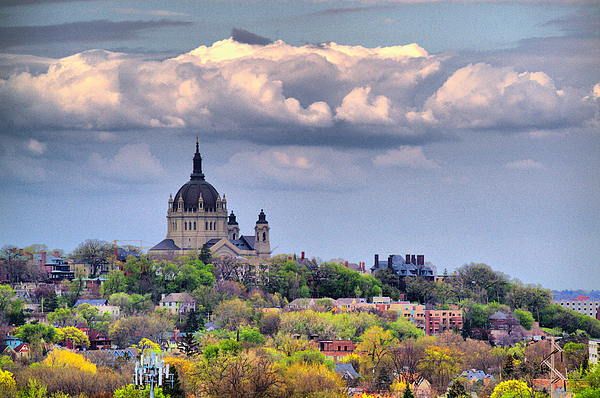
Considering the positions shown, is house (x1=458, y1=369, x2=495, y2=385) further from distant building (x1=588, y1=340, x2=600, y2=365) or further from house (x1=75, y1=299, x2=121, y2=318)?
house (x1=75, y1=299, x2=121, y2=318)

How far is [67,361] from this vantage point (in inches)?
2461

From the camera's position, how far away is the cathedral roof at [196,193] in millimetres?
122688

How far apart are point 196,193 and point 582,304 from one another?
40.2 m

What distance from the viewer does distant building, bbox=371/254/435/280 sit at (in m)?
108

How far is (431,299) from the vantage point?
99.2m

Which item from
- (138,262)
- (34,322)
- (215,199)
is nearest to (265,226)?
(215,199)

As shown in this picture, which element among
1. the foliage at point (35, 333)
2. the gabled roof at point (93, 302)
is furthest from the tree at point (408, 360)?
the gabled roof at point (93, 302)

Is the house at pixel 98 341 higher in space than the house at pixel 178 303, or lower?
lower

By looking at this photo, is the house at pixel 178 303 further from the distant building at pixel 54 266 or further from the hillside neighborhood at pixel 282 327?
the distant building at pixel 54 266

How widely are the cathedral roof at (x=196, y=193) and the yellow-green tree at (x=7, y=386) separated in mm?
70269

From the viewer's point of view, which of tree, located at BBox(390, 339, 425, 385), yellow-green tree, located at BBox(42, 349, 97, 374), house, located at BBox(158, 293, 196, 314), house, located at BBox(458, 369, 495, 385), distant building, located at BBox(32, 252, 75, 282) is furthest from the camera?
distant building, located at BBox(32, 252, 75, 282)

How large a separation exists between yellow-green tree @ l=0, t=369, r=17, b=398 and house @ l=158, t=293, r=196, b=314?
121ft

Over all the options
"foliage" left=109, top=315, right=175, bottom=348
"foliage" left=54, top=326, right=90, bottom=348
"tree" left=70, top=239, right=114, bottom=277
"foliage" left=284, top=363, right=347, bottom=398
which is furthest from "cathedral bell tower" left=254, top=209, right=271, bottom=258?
"foliage" left=284, top=363, right=347, bottom=398

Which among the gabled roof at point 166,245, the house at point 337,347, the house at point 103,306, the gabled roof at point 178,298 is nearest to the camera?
the house at point 337,347
